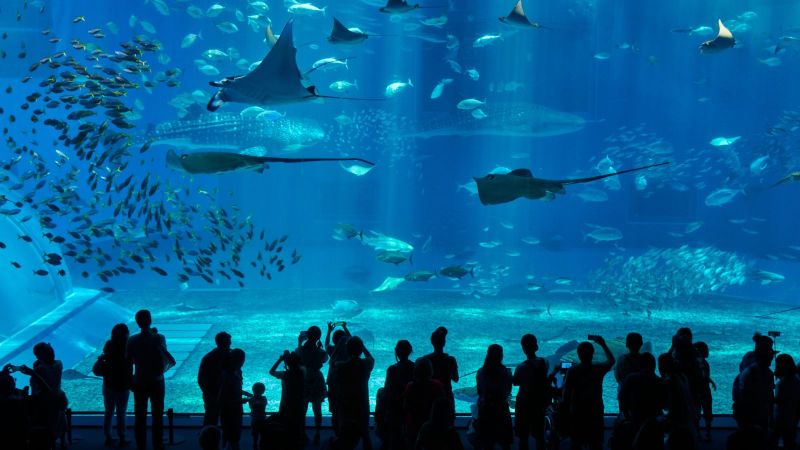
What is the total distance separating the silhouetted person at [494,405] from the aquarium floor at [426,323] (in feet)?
10.3

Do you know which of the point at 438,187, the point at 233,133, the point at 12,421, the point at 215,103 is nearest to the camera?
the point at 12,421

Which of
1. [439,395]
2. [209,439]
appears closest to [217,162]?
[209,439]

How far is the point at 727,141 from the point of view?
47.2ft

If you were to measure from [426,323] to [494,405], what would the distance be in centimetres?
848

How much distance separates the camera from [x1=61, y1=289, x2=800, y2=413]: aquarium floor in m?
7.77

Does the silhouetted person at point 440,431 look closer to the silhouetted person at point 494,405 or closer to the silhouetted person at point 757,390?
the silhouetted person at point 494,405

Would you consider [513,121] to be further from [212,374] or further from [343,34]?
[212,374]

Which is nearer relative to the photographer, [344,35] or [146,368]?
[146,368]

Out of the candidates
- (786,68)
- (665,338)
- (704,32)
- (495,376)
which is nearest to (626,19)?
(786,68)

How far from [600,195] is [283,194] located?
15414 mm

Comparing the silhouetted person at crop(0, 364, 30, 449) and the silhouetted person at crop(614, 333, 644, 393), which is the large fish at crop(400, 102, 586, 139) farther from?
the silhouetted person at crop(0, 364, 30, 449)

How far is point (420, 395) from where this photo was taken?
3229mm

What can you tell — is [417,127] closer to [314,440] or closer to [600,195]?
[600,195]

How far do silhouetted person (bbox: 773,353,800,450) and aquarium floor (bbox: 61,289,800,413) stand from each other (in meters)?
2.75
